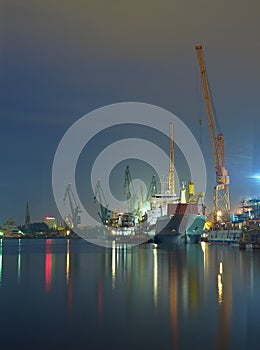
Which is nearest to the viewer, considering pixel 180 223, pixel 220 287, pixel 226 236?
pixel 220 287

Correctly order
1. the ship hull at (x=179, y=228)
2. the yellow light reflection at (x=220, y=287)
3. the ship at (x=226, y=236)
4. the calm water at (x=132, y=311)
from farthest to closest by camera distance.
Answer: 1. the ship hull at (x=179, y=228)
2. the ship at (x=226, y=236)
3. the yellow light reflection at (x=220, y=287)
4. the calm water at (x=132, y=311)

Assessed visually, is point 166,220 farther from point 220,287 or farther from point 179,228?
point 220,287

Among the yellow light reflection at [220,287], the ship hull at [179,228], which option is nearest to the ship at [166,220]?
the ship hull at [179,228]

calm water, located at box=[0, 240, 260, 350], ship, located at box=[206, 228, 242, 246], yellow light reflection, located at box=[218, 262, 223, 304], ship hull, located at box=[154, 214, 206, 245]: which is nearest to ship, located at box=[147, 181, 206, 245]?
ship hull, located at box=[154, 214, 206, 245]

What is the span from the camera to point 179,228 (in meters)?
79.2

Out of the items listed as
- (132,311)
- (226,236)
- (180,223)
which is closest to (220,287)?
(132,311)

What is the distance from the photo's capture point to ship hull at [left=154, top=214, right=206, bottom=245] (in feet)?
259

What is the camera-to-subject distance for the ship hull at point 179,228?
3108 inches

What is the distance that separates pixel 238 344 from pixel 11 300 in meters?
11.8

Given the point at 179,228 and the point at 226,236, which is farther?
the point at 226,236

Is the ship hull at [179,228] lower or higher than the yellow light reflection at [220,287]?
higher

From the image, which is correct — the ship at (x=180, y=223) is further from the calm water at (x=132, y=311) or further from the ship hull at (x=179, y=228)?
the calm water at (x=132, y=311)

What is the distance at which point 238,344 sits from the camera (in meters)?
13.7

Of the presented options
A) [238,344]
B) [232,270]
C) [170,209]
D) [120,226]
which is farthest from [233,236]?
[238,344]
